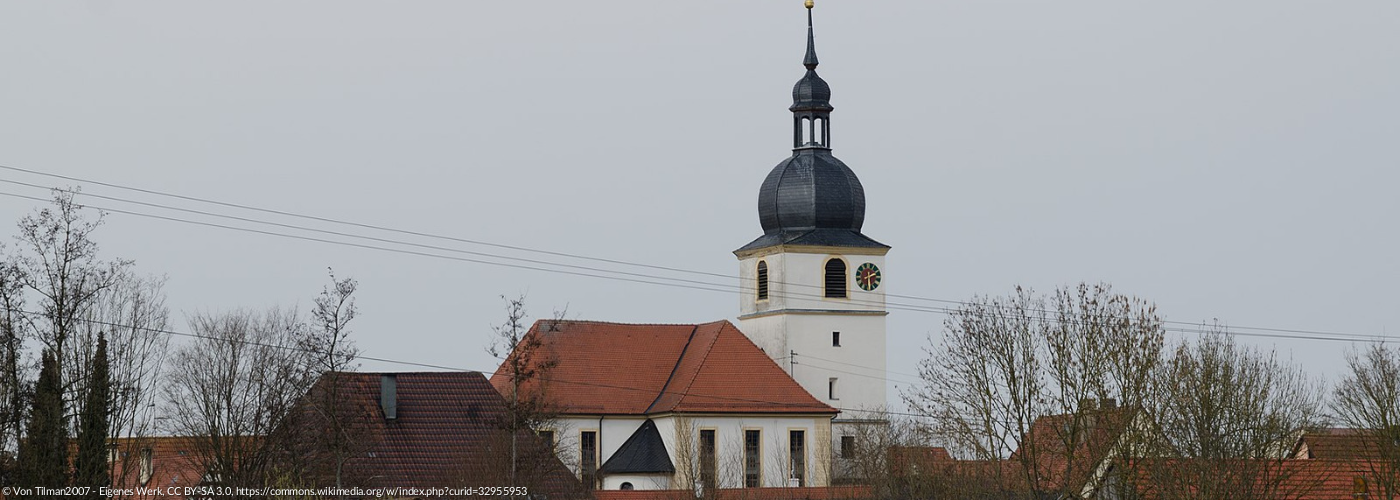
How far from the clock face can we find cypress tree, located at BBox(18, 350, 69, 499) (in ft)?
109

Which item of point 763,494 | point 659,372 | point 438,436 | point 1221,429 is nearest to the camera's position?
point 1221,429

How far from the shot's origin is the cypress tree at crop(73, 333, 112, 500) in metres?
39.6

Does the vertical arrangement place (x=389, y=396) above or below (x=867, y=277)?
below

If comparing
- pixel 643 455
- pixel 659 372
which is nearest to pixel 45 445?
pixel 643 455

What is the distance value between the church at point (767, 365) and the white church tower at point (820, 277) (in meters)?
0.05

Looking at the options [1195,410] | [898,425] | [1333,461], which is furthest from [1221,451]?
[898,425]

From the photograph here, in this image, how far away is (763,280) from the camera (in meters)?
69.2

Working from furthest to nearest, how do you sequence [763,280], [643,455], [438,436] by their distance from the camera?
[763,280] < [643,455] < [438,436]

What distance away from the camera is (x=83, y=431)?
132ft

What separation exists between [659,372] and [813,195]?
7695 millimetres

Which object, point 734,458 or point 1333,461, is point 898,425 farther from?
point 1333,461

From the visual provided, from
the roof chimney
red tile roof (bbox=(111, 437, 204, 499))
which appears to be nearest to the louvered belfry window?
the roof chimney

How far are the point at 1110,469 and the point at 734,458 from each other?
1080 inches

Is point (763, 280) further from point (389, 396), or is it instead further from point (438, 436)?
point (389, 396)
